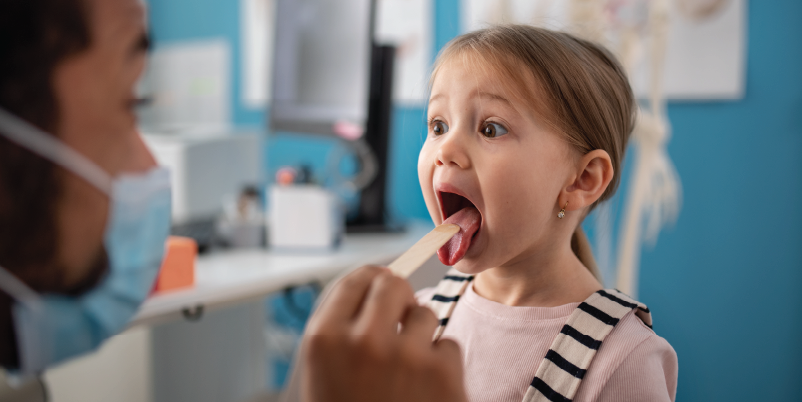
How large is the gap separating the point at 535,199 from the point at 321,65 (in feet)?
3.79

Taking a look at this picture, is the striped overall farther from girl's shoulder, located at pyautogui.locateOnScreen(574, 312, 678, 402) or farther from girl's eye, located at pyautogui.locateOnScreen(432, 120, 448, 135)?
girl's eye, located at pyautogui.locateOnScreen(432, 120, 448, 135)

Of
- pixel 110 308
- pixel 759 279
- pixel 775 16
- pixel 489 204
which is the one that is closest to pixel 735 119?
pixel 775 16

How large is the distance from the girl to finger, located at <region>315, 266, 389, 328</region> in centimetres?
18

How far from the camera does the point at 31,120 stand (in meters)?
0.33

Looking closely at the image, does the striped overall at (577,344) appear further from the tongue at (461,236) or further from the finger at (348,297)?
the finger at (348,297)

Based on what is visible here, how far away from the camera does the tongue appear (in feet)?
1.80

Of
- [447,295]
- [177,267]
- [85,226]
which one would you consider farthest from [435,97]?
[177,267]

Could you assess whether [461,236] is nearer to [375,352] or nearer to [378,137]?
[375,352]

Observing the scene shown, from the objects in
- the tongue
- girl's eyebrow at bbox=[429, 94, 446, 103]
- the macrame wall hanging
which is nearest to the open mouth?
the tongue

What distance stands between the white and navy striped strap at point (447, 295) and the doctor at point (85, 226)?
0.30m

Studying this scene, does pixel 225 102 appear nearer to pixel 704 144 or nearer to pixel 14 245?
pixel 704 144

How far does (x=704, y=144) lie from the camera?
61.7 inches

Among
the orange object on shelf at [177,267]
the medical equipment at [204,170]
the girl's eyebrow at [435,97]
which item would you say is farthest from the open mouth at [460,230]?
the medical equipment at [204,170]

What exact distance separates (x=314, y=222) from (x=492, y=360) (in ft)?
2.71
